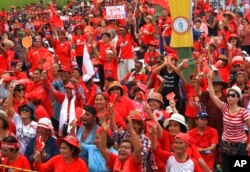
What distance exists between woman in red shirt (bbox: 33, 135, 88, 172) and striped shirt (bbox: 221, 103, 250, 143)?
78.0 inches

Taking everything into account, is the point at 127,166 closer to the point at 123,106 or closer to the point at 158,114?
the point at 158,114

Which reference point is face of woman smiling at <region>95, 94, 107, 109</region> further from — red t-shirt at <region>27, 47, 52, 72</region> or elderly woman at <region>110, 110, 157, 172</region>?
red t-shirt at <region>27, 47, 52, 72</region>

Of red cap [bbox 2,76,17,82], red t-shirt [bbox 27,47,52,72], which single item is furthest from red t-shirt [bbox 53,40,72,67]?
red cap [bbox 2,76,17,82]

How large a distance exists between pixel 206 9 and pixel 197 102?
15.3 metres

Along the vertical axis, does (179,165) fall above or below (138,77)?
above

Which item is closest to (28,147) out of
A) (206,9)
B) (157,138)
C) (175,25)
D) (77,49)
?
(157,138)

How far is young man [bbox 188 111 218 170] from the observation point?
7.75 meters

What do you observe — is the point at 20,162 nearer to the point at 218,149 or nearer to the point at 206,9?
the point at 218,149

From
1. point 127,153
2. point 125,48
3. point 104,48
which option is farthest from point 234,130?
point 125,48

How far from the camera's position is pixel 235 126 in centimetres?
766

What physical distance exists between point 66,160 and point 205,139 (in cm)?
200

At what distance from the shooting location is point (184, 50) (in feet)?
37.1

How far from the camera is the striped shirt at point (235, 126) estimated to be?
7621mm

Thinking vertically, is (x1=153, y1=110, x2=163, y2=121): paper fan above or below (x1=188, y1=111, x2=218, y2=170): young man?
above
